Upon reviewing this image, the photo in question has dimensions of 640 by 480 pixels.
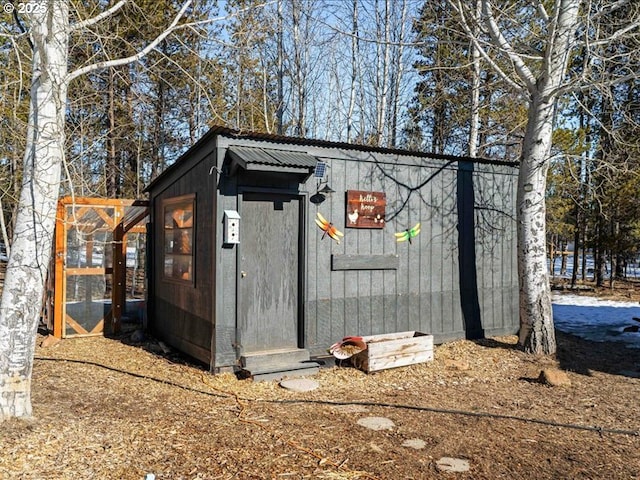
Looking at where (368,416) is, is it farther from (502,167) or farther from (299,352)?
(502,167)

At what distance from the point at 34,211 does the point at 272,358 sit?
2.95 metres

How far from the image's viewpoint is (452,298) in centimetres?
745

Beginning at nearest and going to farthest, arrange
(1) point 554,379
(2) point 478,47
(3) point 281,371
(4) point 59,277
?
1. (1) point 554,379
2. (3) point 281,371
3. (2) point 478,47
4. (4) point 59,277

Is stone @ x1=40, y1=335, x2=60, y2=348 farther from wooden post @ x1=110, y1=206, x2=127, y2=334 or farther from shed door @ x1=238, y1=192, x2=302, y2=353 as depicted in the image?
shed door @ x1=238, y1=192, x2=302, y2=353

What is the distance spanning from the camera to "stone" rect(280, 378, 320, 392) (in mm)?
5261

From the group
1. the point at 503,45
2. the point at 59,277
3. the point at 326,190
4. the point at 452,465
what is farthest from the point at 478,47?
the point at 59,277

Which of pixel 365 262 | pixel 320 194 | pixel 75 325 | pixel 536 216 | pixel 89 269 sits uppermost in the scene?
pixel 320 194

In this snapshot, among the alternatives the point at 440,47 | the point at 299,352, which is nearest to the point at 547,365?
the point at 299,352

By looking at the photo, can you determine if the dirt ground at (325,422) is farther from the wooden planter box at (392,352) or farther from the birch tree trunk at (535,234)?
the birch tree trunk at (535,234)

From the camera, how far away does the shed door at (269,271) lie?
230 inches

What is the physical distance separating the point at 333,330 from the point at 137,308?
395 centimetres

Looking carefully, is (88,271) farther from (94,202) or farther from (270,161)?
(270,161)

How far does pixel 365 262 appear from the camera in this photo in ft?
21.8

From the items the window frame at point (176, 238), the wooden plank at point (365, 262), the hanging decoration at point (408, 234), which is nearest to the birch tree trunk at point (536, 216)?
the hanging decoration at point (408, 234)
